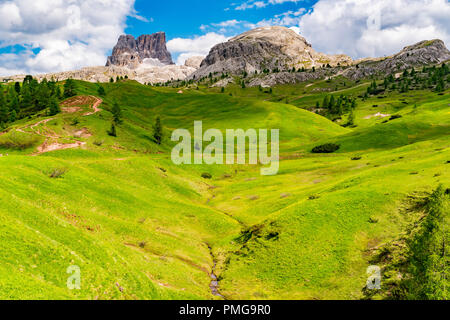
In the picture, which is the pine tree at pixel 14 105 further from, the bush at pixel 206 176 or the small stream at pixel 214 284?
the small stream at pixel 214 284

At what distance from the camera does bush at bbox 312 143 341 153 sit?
11788cm

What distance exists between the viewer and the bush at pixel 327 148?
4641 inches

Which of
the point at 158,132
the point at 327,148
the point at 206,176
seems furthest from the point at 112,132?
the point at 327,148

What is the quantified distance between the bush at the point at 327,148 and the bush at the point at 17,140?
106m

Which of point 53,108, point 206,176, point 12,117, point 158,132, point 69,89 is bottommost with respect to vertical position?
point 206,176

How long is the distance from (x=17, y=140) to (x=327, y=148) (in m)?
114

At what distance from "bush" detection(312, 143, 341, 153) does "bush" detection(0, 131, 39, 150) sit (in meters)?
106

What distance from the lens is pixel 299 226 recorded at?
1650 inches

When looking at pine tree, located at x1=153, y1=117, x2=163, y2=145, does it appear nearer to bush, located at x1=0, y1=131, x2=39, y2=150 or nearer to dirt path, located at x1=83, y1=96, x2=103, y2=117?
dirt path, located at x1=83, y1=96, x2=103, y2=117

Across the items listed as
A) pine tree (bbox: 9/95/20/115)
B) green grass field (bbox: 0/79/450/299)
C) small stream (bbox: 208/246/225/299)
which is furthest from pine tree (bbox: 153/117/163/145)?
small stream (bbox: 208/246/225/299)

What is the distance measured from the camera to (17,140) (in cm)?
8444

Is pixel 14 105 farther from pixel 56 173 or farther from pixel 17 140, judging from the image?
pixel 56 173
